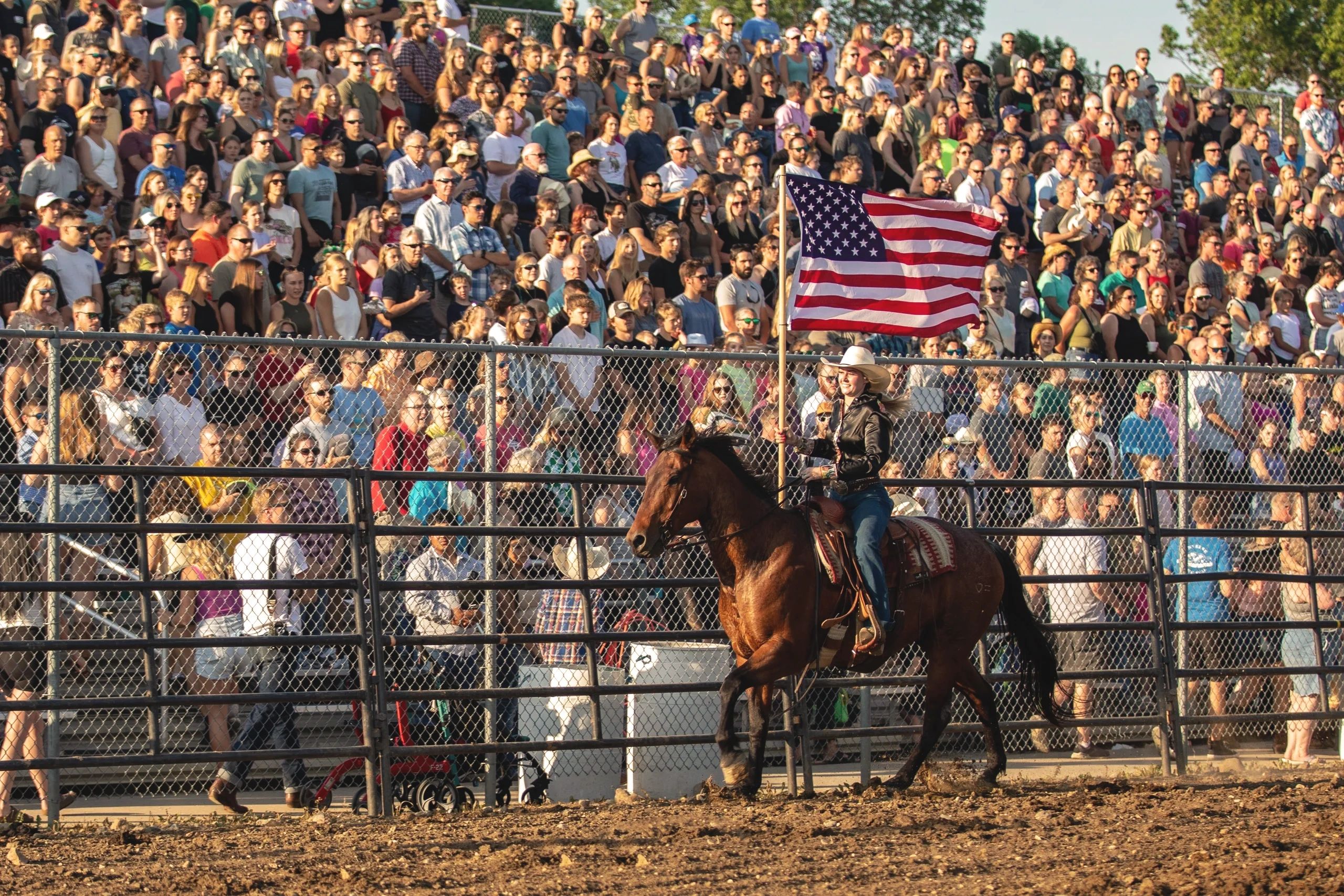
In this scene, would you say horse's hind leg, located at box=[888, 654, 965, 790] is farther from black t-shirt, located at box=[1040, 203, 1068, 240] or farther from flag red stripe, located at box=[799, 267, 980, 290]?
black t-shirt, located at box=[1040, 203, 1068, 240]

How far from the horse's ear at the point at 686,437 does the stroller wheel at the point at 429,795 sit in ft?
8.55

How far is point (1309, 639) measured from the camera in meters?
13.1

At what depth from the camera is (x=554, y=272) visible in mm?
15523

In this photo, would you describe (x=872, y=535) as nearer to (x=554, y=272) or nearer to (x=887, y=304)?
(x=887, y=304)

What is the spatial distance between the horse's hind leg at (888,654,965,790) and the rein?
62.2 inches

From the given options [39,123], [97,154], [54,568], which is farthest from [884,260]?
[39,123]

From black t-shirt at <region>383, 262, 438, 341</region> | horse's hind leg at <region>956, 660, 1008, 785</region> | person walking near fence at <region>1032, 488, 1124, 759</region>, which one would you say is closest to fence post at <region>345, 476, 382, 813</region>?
horse's hind leg at <region>956, 660, 1008, 785</region>

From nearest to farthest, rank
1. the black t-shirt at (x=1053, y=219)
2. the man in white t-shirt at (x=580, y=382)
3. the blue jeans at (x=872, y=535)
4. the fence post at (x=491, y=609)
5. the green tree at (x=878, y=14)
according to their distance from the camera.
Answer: the blue jeans at (x=872, y=535)
the fence post at (x=491, y=609)
the man in white t-shirt at (x=580, y=382)
the black t-shirt at (x=1053, y=219)
the green tree at (x=878, y=14)

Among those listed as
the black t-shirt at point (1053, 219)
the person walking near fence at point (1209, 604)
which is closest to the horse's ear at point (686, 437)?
the person walking near fence at point (1209, 604)

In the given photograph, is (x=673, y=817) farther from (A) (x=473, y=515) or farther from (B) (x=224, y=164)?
(B) (x=224, y=164)

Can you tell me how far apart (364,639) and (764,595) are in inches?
93.9

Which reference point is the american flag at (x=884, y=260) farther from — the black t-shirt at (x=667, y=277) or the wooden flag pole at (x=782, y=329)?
the black t-shirt at (x=667, y=277)

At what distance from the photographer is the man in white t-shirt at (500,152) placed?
703 inches

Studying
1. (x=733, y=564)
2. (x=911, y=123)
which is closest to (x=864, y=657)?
(x=733, y=564)
